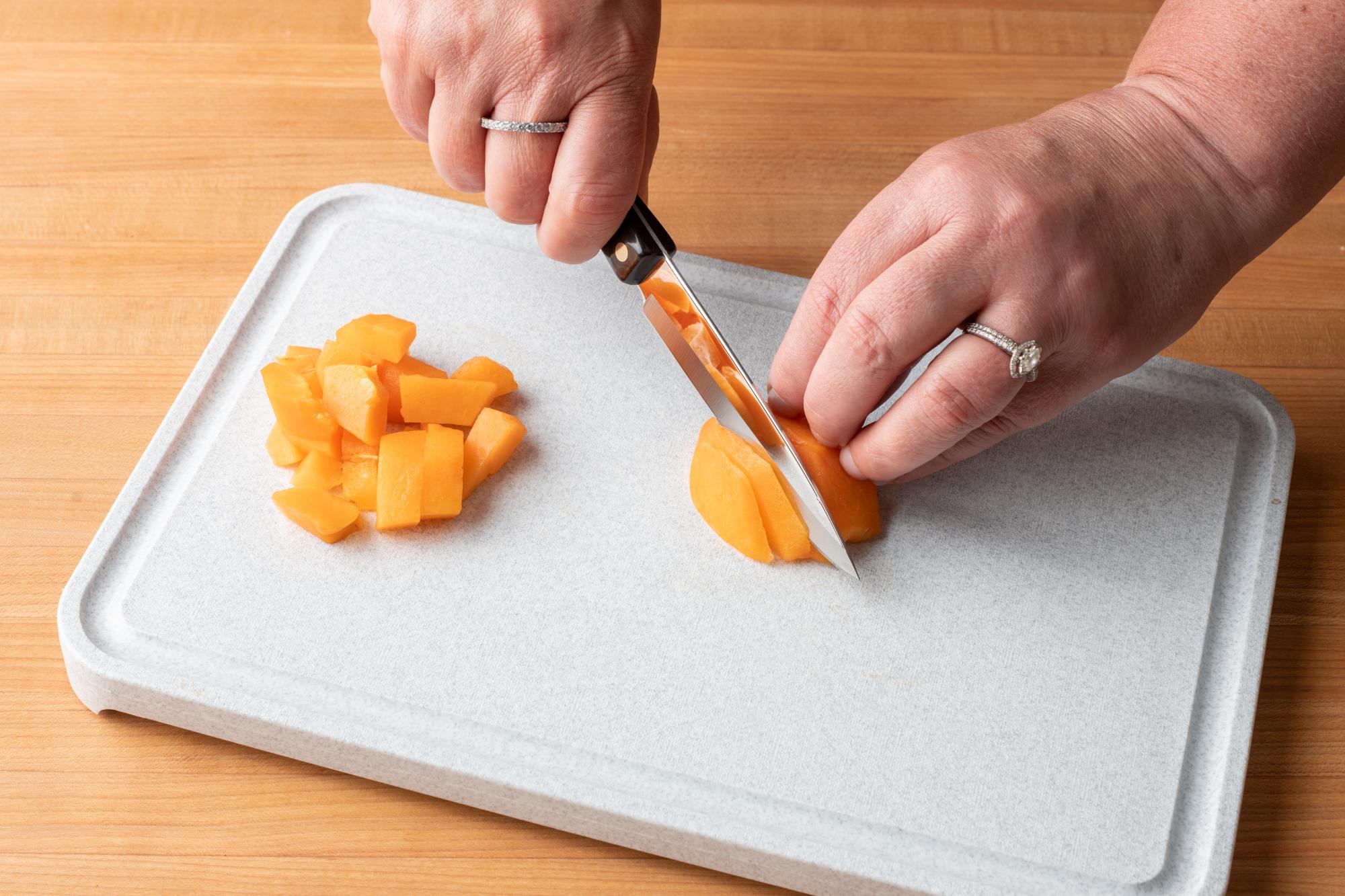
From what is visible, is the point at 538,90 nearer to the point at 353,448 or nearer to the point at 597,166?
the point at 597,166

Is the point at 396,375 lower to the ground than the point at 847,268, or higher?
lower

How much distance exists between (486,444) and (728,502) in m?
0.33

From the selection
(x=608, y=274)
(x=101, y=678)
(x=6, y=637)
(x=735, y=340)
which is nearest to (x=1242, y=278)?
(x=735, y=340)

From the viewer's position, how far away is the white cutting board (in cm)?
138

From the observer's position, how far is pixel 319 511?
1.52 meters

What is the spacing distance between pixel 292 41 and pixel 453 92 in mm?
960

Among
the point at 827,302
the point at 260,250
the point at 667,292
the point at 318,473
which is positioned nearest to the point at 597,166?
the point at 667,292

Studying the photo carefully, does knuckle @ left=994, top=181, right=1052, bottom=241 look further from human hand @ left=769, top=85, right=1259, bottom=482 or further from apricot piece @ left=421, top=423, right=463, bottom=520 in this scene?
apricot piece @ left=421, top=423, right=463, bottom=520

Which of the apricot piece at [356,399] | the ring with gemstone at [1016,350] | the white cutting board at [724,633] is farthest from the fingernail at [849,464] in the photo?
the apricot piece at [356,399]

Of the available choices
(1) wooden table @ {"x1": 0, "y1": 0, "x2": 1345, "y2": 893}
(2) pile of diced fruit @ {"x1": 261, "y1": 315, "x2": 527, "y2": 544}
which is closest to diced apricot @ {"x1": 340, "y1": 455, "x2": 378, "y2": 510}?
(2) pile of diced fruit @ {"x1": 261, "y1": 315, "x2": 527, "y2": 544}

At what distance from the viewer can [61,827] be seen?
1.40m

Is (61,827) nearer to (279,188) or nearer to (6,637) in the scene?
(6,637)

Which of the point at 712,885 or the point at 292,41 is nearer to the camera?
the point at 712,885

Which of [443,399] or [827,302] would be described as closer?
[827,302]
